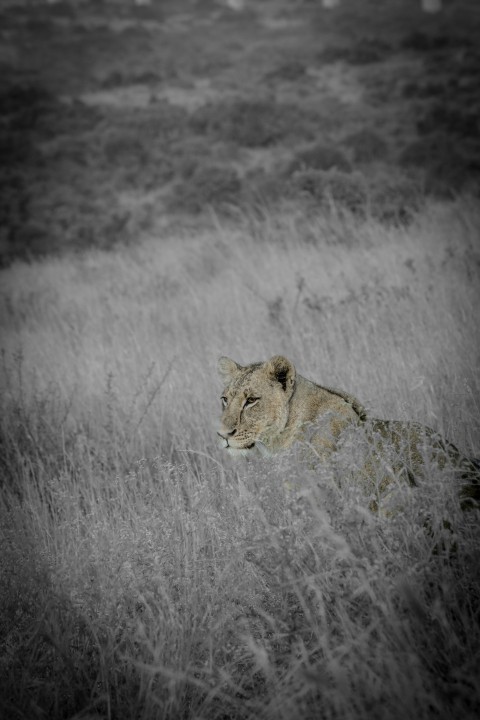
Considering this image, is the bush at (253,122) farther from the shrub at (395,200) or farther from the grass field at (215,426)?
the shrub at (395,200)

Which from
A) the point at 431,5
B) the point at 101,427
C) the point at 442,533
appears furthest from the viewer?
the point at 431,5

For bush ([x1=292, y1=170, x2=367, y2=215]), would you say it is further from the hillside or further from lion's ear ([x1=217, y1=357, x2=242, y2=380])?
lion's ear ([x1=217, y1=357, x2=242, y2=380])

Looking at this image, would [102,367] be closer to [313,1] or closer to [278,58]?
[278,58]

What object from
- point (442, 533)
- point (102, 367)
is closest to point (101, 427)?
point (102, 367)

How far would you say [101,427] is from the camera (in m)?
5.11

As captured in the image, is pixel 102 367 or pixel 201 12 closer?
pixel 102 367

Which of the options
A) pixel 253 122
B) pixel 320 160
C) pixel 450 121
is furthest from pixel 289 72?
pixel 320 160

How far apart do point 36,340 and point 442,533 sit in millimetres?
7443

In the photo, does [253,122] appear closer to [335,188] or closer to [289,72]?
[289,72]

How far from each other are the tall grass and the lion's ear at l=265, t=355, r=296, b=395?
0.51 meters

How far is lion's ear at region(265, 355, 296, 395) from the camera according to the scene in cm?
294

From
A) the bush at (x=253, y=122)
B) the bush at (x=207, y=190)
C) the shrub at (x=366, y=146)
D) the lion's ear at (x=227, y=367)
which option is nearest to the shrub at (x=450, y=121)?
the shrub at (x=366, y=146)

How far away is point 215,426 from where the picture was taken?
456cm

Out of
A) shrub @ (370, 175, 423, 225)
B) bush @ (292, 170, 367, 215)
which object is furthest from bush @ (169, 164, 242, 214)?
shrub @ (370, 175, 423, 225)
